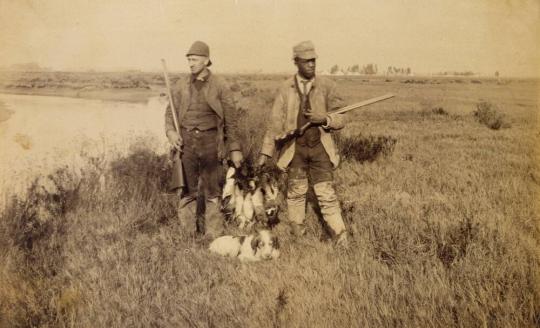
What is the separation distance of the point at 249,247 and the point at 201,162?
1203mm

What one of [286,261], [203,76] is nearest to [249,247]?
[286,261]

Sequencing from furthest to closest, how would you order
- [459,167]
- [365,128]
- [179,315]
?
[365,128] → [459,167] → [179,315]

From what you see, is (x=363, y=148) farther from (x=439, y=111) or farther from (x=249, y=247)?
(x=439, y=111)

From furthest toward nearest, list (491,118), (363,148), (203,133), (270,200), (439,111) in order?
1. (439,111)
2. (491,118)
3. (363,148)
4. (270,200)
5. (203,133)

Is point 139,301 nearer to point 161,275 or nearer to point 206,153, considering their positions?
point 161,275

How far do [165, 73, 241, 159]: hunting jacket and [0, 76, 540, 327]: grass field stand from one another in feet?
3.92

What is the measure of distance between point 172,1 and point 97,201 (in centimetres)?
274

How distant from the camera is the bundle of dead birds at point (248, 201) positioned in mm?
4926

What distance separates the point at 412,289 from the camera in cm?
339

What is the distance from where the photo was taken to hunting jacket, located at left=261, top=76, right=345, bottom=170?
4355mm

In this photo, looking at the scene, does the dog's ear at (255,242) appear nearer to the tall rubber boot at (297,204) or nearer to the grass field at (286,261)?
the grass field at (286,261)

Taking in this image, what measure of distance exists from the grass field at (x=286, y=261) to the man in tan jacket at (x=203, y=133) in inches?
16.9

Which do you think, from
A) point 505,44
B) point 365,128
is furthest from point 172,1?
point 365,128

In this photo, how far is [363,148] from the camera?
25.4 ft
